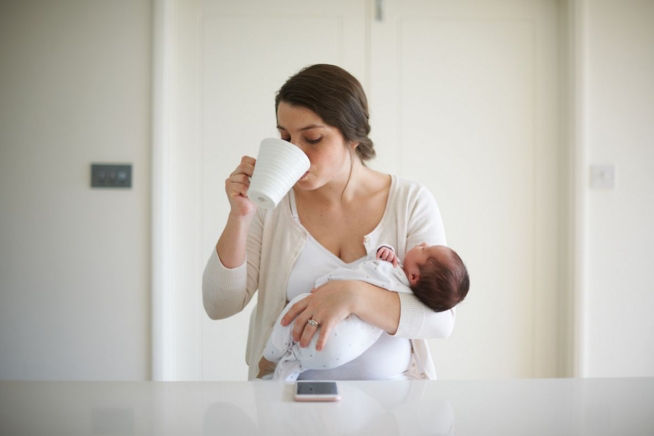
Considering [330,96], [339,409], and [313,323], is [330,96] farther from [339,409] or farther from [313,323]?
[339,409]

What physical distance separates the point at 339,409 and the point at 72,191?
1.93m

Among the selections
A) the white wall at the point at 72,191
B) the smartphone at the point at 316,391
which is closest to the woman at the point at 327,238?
the smartphone at the point at 316,391

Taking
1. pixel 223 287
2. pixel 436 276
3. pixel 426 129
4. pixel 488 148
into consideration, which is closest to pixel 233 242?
pixel 223 287

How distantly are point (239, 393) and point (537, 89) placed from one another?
6.84ft

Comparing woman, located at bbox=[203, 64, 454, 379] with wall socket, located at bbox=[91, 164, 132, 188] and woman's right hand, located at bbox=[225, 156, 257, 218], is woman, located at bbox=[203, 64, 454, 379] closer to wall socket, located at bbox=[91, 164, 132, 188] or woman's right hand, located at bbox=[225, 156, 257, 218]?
woman's right hand, located at bbox=[225, 156, 257, 218]

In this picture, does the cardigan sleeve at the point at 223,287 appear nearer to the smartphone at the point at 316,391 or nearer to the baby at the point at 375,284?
the baby at the point at 375,284

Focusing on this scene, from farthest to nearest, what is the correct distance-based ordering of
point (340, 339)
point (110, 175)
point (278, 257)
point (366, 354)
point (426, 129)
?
point (426, 129) → point (110, 175) → point (278, 257) → point (366, 354) → point (340, 339)

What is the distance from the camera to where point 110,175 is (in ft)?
7.11

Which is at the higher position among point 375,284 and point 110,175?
point 110,175

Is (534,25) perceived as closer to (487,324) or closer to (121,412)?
(487,324)

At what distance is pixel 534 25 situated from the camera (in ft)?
7.52

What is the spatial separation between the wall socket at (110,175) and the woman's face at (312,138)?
1.25m

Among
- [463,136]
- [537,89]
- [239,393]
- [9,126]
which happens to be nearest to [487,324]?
[463,136]

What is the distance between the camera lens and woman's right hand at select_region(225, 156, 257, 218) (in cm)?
109
